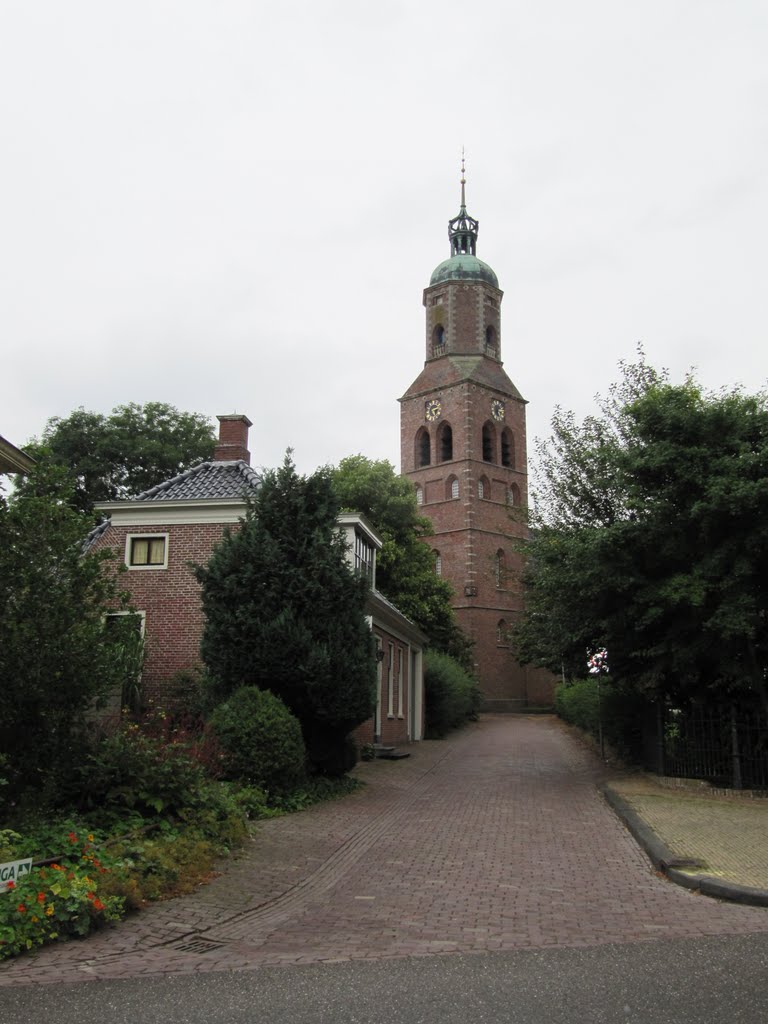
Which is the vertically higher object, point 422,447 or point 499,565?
point 422,447

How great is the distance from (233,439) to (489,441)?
1456 inches

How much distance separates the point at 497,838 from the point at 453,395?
49.5 meters

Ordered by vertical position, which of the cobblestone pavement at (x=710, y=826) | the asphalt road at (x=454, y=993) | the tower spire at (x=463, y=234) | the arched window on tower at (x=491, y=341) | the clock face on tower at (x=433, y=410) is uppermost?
the tower spire at (x=463, y=234)

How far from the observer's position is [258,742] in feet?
44.3

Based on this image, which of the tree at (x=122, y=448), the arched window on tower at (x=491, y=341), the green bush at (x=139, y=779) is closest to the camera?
the green bush at (x=139, y=779)

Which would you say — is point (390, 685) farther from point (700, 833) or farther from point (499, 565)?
point (499, 565)

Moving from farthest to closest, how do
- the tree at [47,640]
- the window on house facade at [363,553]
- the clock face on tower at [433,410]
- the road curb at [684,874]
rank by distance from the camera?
the clock face on tower at [433,410] < the window on house facade at [363,553] < the tree at [47,640] < the road curb at [684,874]

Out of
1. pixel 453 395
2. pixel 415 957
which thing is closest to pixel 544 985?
pixel 415 957

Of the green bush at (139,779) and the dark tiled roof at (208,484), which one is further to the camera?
the dark tiled roof at (208,484)

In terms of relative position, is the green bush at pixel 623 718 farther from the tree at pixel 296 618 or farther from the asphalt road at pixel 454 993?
the asphalt road at pixel 454 993

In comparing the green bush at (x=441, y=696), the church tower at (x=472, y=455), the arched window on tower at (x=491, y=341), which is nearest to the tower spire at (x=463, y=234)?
the church tower at (x=472, y=455)

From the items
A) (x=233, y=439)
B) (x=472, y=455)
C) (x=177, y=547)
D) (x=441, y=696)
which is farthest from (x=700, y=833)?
(x=472, y=455)

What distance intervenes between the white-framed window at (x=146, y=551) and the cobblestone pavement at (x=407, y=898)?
8.96 m

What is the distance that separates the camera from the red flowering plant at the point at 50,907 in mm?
6375
